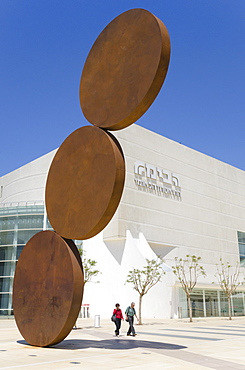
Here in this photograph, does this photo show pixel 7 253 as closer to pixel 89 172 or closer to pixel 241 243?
pixel 89 172

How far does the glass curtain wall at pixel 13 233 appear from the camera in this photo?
32.9 m

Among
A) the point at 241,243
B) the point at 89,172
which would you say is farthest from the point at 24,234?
the point at 241,243

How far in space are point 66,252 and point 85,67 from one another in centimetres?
547

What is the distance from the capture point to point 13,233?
34.3m

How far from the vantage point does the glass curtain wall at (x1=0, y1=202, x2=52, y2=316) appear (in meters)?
32.9

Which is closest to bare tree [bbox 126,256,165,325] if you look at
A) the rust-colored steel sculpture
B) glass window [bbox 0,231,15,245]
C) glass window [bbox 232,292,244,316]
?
glass window [bbox 0,231,15,245]

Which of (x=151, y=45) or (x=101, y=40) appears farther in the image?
(x=101, y=40)

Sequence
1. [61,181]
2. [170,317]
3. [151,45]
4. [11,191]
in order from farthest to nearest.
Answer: [11,191] → [170,317] → [61,181] → [151,45]

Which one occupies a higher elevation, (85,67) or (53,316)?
(85,67)

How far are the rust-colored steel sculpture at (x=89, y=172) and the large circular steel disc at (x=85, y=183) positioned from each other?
0.03 m

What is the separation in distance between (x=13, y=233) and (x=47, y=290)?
2448 cm

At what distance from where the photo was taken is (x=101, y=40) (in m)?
11.4

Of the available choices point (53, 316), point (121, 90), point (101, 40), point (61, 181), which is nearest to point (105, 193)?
point (61, 181)

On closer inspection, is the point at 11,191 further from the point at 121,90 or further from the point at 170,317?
the point at 121,90
